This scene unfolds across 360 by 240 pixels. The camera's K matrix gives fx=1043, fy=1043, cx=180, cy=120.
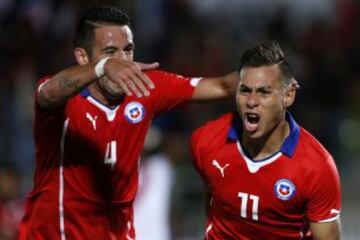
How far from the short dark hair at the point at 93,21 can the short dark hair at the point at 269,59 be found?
800 mm

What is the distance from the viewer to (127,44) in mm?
5871

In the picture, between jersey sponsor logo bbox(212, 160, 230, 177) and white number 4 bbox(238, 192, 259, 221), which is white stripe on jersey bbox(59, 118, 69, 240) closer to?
jersey sponsor logo bbox(212, 160, 230, 177)

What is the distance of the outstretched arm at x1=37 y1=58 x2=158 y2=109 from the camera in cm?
489

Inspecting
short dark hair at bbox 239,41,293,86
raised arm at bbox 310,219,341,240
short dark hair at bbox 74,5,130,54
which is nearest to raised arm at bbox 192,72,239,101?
short dark hair at bbox 239,41,293,86

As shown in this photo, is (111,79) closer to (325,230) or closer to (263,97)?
(263,97)

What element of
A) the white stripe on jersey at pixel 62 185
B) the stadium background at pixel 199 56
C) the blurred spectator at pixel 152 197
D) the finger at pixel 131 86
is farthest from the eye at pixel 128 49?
the stadium background at pixel 199 56

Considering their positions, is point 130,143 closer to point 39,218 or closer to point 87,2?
point 39,218

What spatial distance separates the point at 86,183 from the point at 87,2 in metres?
6.49

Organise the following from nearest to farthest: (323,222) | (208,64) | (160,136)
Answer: (323,222)
(160,136)
(208,64)

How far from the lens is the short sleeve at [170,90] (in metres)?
6.13

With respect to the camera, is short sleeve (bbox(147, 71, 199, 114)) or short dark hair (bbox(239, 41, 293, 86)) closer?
short dark hair (bbox(239, 41, 293, 86))

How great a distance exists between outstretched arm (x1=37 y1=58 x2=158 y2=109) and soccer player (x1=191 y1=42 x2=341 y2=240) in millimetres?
658

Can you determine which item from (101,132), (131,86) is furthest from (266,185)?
(131,86)

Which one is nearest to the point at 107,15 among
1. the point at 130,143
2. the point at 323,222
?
the point at 130,143
